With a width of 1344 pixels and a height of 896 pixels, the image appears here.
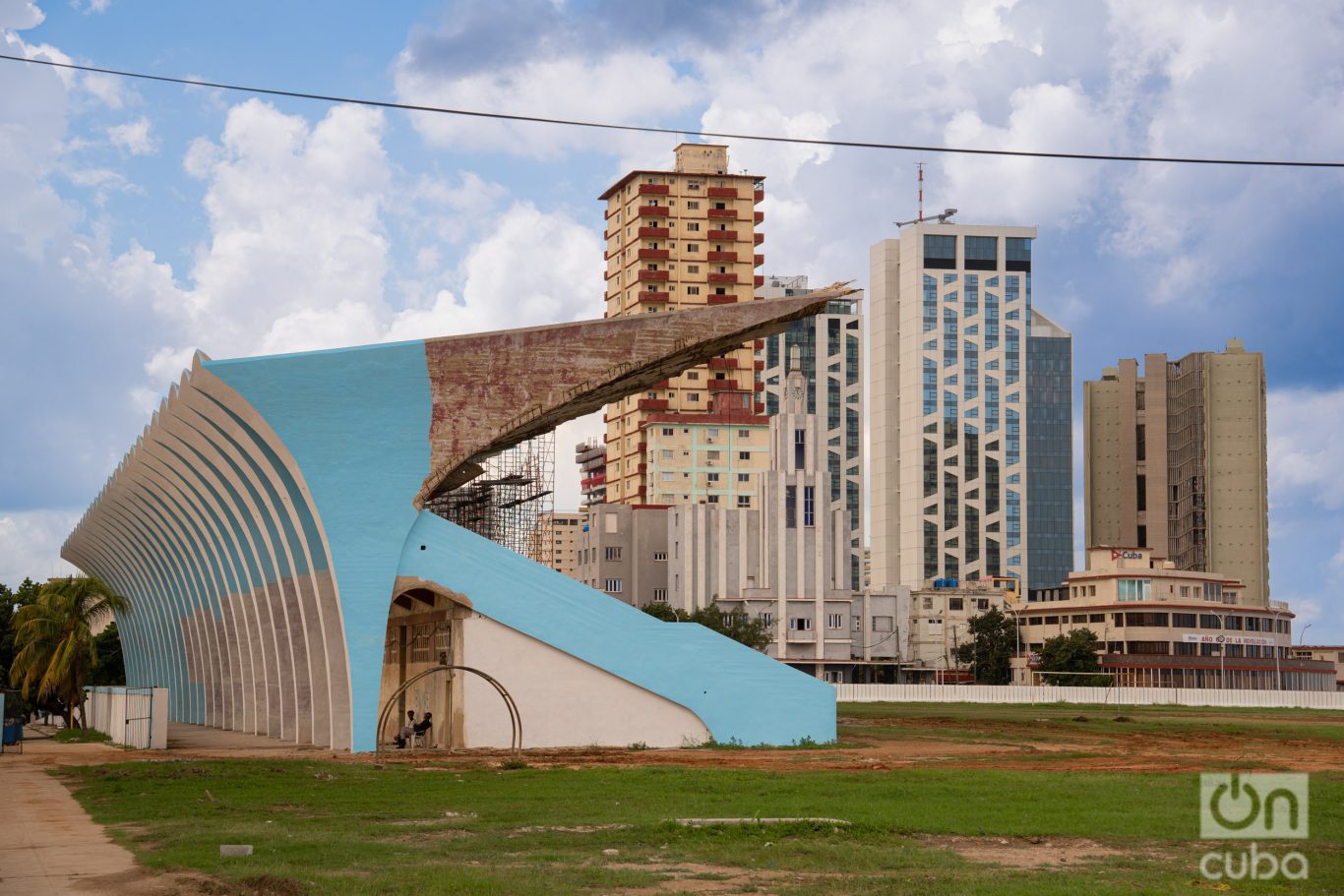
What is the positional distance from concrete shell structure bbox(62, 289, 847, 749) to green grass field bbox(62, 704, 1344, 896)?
470 centimetres

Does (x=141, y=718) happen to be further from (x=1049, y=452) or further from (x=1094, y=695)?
(x=1049, y=452)

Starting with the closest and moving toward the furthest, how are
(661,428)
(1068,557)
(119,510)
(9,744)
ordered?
(9,744) → (119,510) → (661,428) → (1068,557)

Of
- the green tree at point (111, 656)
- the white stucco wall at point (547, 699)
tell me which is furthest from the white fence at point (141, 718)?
the green tree at point (111, 656)

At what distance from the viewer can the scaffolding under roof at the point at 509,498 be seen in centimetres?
6019

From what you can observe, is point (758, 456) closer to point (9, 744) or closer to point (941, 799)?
point (9, 744)

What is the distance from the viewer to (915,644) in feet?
354

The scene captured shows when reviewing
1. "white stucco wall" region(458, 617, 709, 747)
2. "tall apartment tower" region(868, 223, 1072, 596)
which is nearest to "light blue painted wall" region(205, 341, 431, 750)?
"white stucco wall" region(458, 617, 709, 747)

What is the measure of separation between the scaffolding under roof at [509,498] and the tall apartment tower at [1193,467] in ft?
215

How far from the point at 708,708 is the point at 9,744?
53.1 ft

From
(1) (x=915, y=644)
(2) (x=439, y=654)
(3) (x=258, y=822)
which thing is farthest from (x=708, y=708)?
(1) (x=915, y=644)

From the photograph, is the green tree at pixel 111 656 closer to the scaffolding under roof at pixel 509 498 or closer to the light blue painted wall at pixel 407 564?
the scaffolding under roof at pixel 509 498

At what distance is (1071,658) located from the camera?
86.8 meters

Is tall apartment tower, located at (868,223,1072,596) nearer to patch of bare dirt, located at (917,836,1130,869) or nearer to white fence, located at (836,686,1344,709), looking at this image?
white fence, located at (836,686,1344,709)

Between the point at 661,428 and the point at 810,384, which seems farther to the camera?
the point at 810,384
